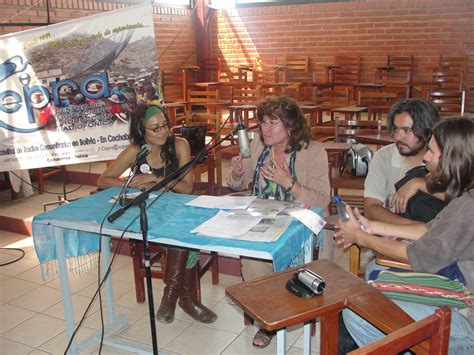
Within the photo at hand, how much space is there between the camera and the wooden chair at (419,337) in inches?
41.8

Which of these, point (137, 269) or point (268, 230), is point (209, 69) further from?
point (268, 230)

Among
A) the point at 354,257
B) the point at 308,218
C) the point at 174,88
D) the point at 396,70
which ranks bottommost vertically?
the point at 354,257

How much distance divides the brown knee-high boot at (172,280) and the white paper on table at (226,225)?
1.99ft

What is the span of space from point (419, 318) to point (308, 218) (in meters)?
0.52

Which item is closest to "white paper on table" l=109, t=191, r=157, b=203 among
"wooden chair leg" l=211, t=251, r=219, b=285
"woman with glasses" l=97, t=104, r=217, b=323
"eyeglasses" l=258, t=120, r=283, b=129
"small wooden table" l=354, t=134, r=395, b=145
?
"woman with glasses" l=97, t=104, r=217, b=323

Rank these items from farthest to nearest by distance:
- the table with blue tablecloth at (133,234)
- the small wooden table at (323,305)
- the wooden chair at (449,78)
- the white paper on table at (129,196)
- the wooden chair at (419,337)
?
1. the wooden chair at (449,78)
2. the white paper on table at (129,196)
3. the table with blue tablecloth at (133,234)
4. the small wooden table at (323,305)
5. the wooden chair at (419,337)

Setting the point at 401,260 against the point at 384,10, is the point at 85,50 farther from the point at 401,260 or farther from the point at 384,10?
the point at 384,10

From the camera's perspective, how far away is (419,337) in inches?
44.8

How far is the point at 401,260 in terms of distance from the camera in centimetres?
177

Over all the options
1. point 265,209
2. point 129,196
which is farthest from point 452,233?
point 129,196

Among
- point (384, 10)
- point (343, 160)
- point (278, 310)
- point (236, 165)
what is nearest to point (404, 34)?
point (384, 10)

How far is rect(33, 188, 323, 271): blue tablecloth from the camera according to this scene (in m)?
1.74

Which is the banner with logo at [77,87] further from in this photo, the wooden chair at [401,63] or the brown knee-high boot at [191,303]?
the wooden chair at [401,63]

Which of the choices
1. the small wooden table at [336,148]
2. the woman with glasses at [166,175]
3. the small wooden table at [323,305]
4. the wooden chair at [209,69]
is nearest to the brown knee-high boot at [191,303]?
the woman with glasses at [166,175]
